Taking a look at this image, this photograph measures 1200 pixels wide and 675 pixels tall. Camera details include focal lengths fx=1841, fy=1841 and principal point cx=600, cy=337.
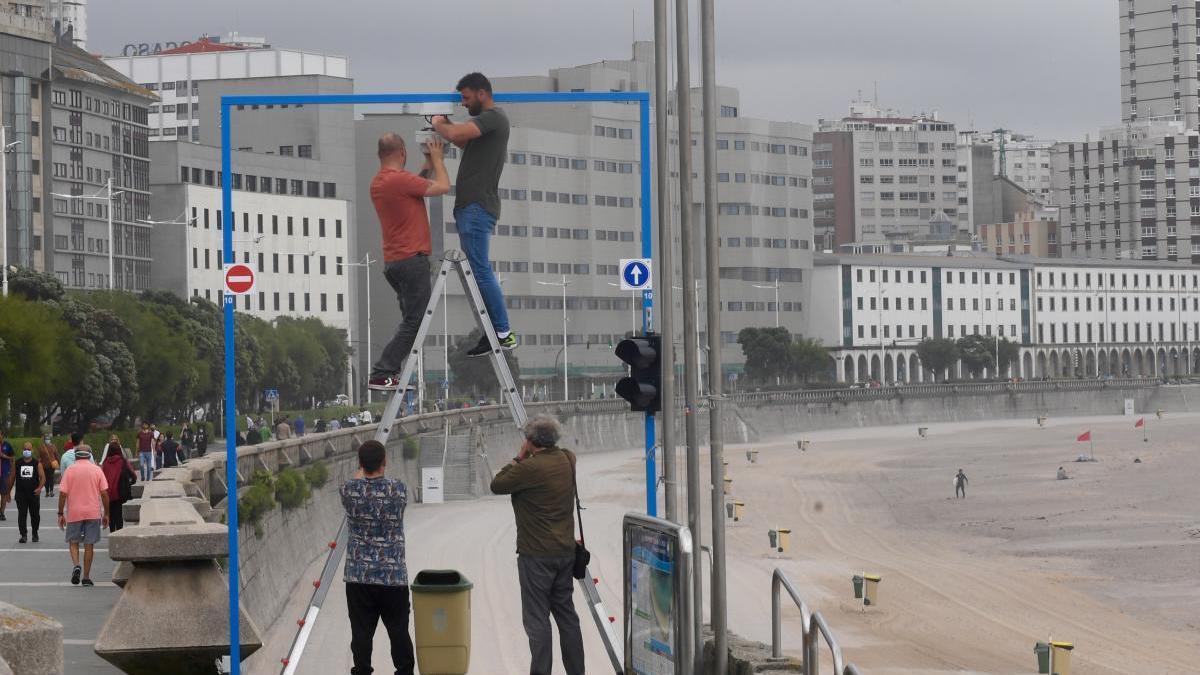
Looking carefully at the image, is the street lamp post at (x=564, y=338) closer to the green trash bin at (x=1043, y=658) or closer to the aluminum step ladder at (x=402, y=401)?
the aluminum step ladder at (x=402, y=401)

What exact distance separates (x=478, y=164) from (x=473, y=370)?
1.54 meters

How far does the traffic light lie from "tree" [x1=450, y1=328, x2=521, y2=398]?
1.06m

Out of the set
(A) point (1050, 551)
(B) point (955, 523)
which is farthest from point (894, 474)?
(A) point (1050, 551)

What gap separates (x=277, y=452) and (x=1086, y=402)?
141m

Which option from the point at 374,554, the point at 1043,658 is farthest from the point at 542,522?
the point at 1043,658

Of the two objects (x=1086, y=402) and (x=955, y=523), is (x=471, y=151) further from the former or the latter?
(x=1086, y=402)

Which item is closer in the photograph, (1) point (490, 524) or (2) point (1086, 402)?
(1) point (490, 524)

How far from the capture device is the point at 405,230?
525 inches

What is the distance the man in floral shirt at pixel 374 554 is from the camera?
38.5 ft

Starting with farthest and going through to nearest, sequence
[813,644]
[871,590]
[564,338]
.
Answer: [871,590], [564,338], [813,644]

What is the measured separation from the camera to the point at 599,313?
14727mm

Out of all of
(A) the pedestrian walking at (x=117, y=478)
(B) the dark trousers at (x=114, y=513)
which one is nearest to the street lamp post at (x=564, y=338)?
(B) the dark trousers at (x=114, y=513)

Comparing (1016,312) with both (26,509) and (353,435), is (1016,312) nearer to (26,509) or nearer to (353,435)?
(26,509)

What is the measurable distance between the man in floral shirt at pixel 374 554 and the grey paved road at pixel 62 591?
2.09 meters
